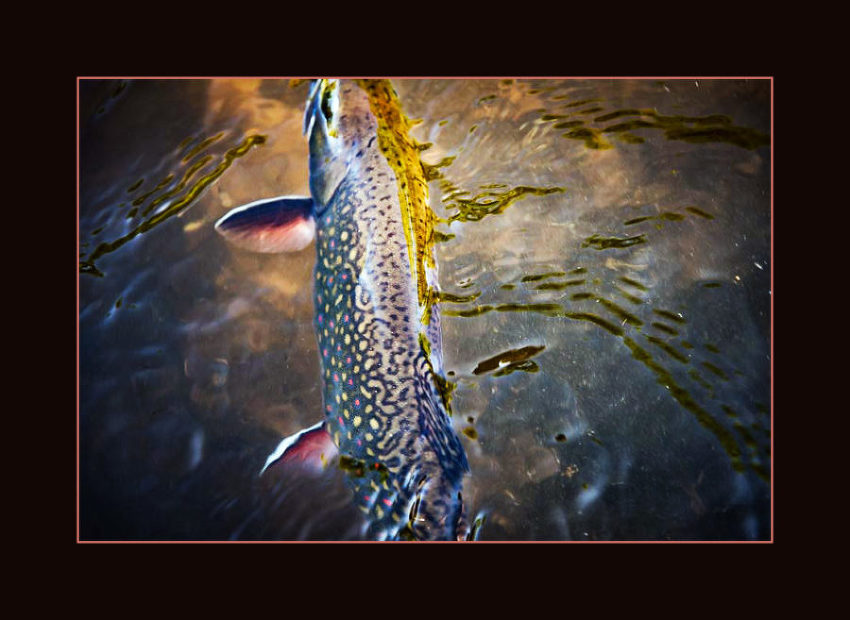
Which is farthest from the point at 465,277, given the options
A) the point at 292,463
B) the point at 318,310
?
the point at 292,463

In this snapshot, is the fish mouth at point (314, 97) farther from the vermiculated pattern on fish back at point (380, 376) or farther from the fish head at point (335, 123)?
the vermiculated pattern on fish back at point (380, 376)

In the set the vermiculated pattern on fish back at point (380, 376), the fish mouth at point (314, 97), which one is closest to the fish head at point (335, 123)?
the fish mouth at point (314, 97)

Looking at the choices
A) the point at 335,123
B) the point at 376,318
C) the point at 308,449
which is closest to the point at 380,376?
the point at 376,318

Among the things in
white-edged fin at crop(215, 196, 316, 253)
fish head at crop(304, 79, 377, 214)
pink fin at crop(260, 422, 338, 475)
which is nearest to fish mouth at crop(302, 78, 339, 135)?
fish head at crop(304, 79, 377, 214)

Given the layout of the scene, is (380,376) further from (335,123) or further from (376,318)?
(335,123)

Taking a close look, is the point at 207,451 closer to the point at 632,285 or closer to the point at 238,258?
the point at 238,258

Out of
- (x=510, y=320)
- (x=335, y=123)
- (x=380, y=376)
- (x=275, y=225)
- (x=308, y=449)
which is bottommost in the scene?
→ (x=308, y=449)

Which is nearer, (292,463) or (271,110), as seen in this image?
(292,463)
